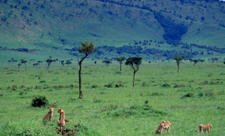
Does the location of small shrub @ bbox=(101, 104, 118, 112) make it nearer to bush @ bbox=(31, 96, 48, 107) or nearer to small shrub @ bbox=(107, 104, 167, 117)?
small shrub @ bbox=(107, 104, 167, 117)

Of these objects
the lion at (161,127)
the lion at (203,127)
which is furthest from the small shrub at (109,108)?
the lion at (203,127)

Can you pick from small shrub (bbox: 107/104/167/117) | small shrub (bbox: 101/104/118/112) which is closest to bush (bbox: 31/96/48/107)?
small shrub (bbox: 101/104/118/112)

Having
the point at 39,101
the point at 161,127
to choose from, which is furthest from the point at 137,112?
the point at 39,101

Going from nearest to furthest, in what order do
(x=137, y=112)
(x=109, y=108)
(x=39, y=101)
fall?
(x=137, y=112), (x=109, y=108), (x=39, y=101)

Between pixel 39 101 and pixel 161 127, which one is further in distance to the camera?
pixel 39 101

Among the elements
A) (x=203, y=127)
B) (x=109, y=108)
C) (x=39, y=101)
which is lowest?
(x=109, y=108)

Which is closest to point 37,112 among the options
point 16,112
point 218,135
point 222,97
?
point 16,112

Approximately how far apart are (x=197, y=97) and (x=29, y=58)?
6005 inches

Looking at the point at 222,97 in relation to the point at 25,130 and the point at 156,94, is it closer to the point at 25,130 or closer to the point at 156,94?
the point at 156,94

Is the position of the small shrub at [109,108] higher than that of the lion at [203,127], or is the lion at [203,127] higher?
the lion at [203,127]

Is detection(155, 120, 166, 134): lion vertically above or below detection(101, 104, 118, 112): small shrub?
above

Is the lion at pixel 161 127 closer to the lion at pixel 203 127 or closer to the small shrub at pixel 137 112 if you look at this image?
the lion at pixel 203 127

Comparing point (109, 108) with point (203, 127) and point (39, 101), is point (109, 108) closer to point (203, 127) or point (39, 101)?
point (39, 101)

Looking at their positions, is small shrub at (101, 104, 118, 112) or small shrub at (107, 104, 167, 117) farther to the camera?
small shrub at (101, 104, 118, 112)
